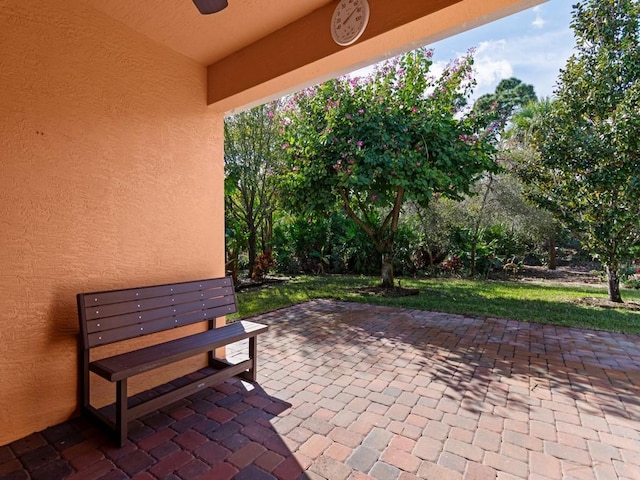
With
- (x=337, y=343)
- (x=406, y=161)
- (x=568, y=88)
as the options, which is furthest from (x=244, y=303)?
(x=568, y=88)

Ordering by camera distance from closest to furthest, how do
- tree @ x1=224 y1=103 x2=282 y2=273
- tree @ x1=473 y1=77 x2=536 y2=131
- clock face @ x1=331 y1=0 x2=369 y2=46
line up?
1. clock face @ x1=331 y1=0 x2=369 y2=46
2. tree @ x1=224 y1=103 x2=282 y2=273
3. tree @ x1=473 y1=77 x2=536 y2=131

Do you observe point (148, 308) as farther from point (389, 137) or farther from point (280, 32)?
point (389, 137)

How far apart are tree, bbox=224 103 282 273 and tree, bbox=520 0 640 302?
6.29 meters

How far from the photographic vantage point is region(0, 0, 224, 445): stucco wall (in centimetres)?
229

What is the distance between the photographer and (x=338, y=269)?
1172 cm

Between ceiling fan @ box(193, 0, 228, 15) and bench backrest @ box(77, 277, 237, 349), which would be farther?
bench backrest @ box(77, 277, 237, 349)

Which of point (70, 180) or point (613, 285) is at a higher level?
point (70, 180)

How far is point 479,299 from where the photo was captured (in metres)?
7.17

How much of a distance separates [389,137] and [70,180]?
5.47 m

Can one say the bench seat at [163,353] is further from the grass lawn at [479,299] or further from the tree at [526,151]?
the tree at [526,151]

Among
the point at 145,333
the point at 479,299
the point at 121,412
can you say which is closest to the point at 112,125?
the point at 145,333

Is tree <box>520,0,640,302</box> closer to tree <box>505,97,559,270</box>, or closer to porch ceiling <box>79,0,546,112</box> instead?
tree <box>505,97,559,270</box>

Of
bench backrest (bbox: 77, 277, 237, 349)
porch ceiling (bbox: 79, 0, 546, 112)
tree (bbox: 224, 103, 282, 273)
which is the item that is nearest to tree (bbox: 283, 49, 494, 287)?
tree (bbox: 224, 103, 282, 273)

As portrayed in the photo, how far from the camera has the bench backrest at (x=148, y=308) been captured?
248 centimetres
